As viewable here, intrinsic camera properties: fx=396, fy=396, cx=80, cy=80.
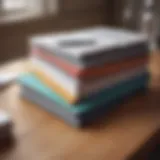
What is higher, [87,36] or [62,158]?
[87,36]

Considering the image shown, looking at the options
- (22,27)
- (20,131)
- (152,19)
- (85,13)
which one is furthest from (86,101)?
(85,13)

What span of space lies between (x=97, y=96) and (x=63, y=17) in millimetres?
1073

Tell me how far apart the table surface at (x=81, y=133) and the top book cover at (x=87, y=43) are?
0.13 m

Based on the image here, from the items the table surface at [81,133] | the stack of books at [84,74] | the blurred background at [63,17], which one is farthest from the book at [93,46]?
the blurred background at [63,17]

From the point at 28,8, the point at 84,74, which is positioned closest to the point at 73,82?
the point at 84,74

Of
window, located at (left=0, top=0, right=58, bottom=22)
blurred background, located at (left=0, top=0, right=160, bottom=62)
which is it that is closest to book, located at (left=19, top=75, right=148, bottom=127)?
blurred background, located at (left=0, top=0, right=160, bottom=62)

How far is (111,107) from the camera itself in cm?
88

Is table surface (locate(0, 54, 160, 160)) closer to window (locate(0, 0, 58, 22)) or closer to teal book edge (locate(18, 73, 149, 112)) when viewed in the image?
teal book edge (locate(18, 73, 149, 112))

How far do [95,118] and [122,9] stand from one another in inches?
50.0

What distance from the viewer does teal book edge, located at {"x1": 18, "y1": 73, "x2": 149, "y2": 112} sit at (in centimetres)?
81

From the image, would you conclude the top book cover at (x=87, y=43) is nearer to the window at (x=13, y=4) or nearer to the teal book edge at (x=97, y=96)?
the teal book edge at (x=97, y=96)

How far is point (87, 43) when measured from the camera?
35.6 inches

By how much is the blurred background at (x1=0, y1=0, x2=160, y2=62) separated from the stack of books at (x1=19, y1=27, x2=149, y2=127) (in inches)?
24.2

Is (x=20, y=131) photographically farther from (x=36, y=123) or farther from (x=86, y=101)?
(x=86, y=101)
